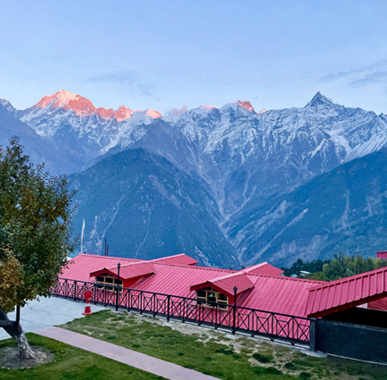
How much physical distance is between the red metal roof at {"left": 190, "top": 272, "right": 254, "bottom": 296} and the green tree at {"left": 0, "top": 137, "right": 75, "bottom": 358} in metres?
9.43

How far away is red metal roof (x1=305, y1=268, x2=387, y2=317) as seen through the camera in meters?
14.8

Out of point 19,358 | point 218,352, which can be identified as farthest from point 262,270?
point 19,358

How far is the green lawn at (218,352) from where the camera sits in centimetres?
1344

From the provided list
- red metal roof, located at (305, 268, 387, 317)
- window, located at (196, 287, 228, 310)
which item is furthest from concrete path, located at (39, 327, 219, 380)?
window, located at (196, 287, 228, 310)

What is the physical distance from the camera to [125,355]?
48.1 feet

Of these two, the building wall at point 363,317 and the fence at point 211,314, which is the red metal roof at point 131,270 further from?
the building wall at point 363,317

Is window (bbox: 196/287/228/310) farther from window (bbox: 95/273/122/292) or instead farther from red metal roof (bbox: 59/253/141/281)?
red metal roof (bbox: 59/253/141/281)

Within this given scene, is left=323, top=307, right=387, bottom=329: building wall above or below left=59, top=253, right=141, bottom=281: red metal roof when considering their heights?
above

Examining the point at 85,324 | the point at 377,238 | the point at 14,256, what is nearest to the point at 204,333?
the point at 85,324

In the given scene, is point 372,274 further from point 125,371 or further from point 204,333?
point 125,371

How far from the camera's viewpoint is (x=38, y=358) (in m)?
14.2

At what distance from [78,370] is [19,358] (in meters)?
2.67

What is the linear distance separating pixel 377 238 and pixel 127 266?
180269 millimetres


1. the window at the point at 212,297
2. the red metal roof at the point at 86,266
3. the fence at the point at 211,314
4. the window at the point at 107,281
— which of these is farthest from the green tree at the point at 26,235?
the red metal roof at the point at 86,266
